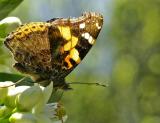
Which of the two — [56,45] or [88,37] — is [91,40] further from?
[56,45]

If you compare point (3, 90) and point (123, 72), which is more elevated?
point (3, 90)

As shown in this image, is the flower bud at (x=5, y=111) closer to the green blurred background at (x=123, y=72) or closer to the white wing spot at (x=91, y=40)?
the white wing spot at (x=91, y=40)

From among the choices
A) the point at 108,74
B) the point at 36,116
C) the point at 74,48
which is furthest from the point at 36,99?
the point at 108,74

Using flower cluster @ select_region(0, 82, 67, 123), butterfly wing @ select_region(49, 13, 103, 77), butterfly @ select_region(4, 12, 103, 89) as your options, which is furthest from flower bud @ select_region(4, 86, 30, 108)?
butterfly wing @ select_region(49, 13, 103, 77)

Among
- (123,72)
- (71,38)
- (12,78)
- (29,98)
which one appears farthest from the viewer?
Result: (123,72)

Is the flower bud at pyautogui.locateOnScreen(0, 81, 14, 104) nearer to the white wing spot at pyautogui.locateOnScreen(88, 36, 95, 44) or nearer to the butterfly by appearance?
A: the butterfly

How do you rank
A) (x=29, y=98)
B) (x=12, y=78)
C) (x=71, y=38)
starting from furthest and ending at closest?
(x=71, y=38)
(x=12, y=78)
(x=29, y=98)

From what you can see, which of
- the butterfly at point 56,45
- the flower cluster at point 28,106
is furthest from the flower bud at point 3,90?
the butterfly at point 56,45

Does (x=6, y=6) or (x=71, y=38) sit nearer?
(x=6, y=6)

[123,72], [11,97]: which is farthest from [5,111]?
A: [123,72]
